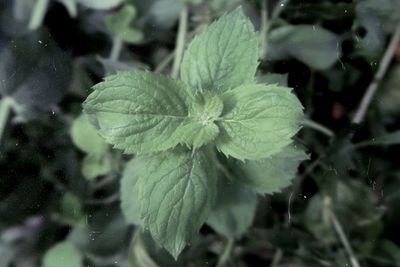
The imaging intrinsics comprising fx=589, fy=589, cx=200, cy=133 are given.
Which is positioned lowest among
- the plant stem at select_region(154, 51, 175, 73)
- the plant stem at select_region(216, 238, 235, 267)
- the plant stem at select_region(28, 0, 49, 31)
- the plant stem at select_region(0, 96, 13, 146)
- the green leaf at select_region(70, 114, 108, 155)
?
the plant stem at select_region(216, 238, 235, 267)

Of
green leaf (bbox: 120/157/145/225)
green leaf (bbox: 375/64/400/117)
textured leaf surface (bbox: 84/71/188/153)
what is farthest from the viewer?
green leaf (bbox: 375/64/400/117)

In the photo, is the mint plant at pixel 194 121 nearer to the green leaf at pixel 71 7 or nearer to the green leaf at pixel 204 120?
the green leaf at pixel 204 120

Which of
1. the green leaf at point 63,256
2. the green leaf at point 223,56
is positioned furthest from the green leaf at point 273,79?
the green leaf at point 63,256

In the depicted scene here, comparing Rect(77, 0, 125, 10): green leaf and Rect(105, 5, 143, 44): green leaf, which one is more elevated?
Rect(77, 0, 125, 10): green leaf

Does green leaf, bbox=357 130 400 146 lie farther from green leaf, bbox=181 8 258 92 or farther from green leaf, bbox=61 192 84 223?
green leaf, bbox=61 192 84 223

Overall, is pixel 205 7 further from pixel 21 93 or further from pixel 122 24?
pixel 21 93

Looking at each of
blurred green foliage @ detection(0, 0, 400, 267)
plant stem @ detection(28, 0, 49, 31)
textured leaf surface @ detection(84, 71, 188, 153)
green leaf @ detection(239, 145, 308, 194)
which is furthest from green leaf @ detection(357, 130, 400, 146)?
plant stem @ detection(28, 0, 49, 31)

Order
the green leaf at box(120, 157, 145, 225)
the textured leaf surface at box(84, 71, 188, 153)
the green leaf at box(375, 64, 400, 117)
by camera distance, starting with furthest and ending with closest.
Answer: the green leaf at box(375, 64, 400, 117) → the green leaf at box(120, 157, 145, 225) → the textured leaf surface at box(84, 71, 188, 153)
